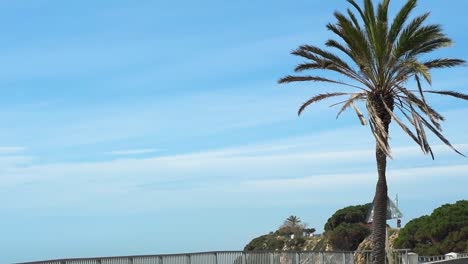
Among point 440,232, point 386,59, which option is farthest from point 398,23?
point 440,232

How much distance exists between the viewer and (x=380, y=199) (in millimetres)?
23281

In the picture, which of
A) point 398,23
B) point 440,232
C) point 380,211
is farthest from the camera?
point 440,232

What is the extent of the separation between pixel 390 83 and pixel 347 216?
79.8m

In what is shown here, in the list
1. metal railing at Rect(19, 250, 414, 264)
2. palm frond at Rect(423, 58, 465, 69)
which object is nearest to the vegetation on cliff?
metal railing at Rect(19, 250, 414, 264)

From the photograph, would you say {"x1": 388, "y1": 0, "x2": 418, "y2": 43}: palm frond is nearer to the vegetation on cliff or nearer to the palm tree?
the palm tree

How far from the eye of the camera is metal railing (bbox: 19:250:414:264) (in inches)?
669

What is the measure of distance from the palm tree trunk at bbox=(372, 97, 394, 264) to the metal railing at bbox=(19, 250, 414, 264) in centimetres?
246

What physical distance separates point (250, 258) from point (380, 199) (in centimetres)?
448

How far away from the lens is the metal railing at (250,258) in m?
17.0

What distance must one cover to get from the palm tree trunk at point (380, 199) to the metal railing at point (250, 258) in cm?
246

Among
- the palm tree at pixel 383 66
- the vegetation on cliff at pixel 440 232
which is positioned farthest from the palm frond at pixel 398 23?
the vegetation on cliff at pixel 440 232

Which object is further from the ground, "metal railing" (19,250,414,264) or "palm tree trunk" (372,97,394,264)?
"palm tree trunk" (372,97,394,264)

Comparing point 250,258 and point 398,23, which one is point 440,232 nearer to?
point 398,23

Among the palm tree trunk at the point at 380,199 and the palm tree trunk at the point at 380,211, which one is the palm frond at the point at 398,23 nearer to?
the palm tree trunk at the point at 380,199
